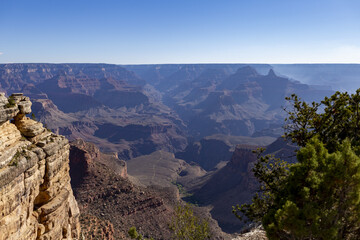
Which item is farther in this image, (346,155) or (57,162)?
(57,162)

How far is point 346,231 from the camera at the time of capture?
1259 cm

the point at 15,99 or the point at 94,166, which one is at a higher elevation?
the point at 15,99

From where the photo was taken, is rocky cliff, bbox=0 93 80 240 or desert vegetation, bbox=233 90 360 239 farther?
rocky cliff, bbox=0 93 80 240

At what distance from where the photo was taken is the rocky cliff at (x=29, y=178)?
15969mm

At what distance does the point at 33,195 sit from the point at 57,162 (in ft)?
12.4

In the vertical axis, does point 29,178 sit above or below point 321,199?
below

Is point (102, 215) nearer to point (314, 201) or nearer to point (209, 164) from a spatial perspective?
point (314, 201)

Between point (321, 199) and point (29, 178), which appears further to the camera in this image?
point (29, 178)

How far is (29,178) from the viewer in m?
18.1

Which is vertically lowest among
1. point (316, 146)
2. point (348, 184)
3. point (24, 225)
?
point (24, 225)

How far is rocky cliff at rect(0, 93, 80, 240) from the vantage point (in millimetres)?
15969

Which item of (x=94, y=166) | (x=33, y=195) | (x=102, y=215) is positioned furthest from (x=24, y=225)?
(x=94, y=166)

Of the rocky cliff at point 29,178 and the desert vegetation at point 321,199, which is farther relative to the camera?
the rocky cliff at point 29,178

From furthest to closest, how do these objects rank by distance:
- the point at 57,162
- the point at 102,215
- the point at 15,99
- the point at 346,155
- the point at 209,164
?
the point at 209,164
the point at 102,215
the point at 57,162
the point at 15,99
the point at 346,155
